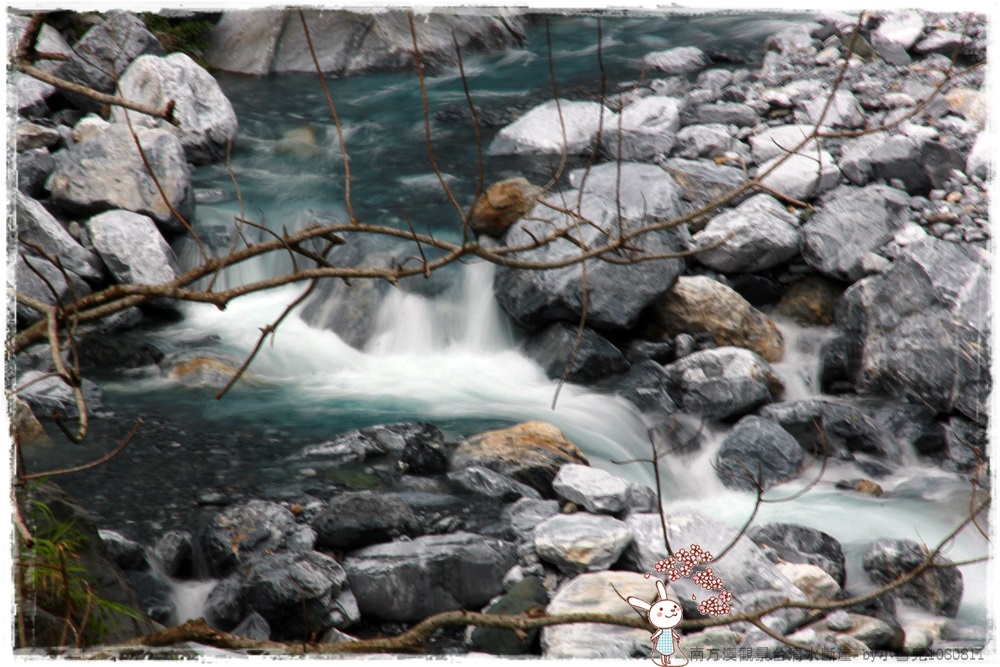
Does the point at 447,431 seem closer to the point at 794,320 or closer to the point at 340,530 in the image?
the point at 340,530

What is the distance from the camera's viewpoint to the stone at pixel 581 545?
319 centimetres

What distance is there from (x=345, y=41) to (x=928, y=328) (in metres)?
5.15

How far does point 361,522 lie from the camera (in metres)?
3.28

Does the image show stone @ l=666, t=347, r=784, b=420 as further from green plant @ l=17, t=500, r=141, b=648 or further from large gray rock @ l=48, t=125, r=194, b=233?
large gray rock @ l=48, t=125, r=194, b=233

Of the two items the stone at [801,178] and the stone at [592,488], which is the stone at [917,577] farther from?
the stone at [801,178]

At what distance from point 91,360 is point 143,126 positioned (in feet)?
6.95

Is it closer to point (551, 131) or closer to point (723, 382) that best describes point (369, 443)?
point (723, 382)

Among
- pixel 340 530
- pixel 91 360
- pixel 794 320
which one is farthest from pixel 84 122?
pixel 794 320

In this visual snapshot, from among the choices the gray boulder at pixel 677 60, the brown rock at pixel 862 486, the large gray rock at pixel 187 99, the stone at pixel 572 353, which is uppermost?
the gray boulder at pixel 677 60

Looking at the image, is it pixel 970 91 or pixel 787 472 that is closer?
pixel 787 472

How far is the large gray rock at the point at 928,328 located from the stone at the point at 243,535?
2.95m

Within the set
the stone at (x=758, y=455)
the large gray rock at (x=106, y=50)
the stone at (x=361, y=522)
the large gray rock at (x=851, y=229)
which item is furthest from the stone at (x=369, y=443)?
the large gray rock at (x=106, y=50)

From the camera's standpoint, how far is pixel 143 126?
19.8 feet

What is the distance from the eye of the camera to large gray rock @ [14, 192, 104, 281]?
4.93 m
